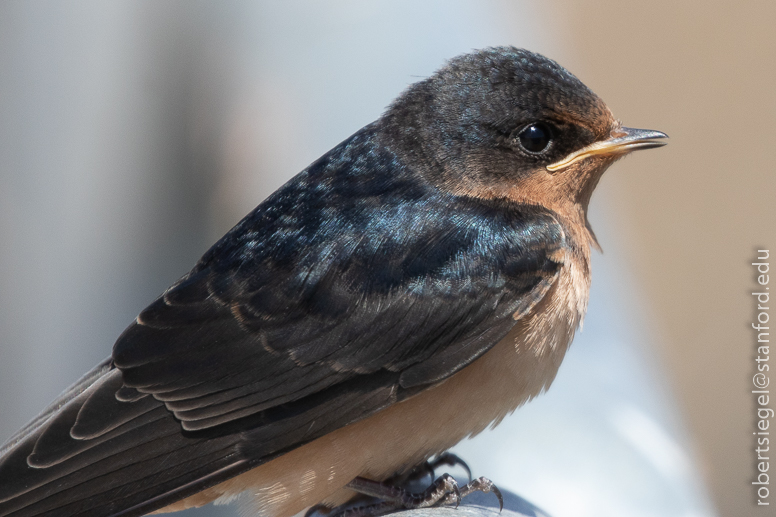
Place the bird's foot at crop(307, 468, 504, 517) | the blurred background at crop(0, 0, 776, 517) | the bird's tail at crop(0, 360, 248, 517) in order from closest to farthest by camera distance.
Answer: the bird's tail at crop(0, 360, 248, 517) → the bird's foot at crop(307, 468, 504, 517) → the blurred background at crop(0, 0, 776, 517)

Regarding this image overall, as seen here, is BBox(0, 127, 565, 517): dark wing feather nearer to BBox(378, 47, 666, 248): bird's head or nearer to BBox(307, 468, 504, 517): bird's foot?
BBox(378, 47, 666, 248): bird's head

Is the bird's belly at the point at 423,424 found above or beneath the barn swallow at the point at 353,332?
beneath

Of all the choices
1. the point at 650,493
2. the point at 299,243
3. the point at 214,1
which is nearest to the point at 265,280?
the point at 299,243

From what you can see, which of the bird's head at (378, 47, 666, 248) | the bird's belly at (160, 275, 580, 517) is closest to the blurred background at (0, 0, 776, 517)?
the bird's belly at (160, 275, 580, 517)

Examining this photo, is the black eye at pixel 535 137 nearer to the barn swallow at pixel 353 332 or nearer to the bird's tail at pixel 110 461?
the barn swallow at pixel 353 332

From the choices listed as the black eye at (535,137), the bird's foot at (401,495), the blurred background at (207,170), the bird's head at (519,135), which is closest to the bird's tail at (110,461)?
the bird's foot at (401,495)

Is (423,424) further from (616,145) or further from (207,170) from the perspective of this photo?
(207,170)
